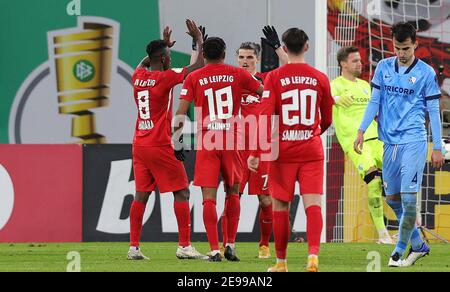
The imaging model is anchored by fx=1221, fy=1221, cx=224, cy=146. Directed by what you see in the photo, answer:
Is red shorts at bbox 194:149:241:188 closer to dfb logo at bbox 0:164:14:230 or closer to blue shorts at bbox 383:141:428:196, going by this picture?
blue shorts at bbox 383:141:428:196

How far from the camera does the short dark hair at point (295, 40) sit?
9312 millimetres

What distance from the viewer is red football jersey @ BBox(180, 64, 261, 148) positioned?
10594mm

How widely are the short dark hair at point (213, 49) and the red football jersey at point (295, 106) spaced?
1.34m

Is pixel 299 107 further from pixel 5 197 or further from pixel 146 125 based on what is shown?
pixel 5 197

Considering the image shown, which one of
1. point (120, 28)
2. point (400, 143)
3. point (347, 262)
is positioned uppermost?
point (120, 28)

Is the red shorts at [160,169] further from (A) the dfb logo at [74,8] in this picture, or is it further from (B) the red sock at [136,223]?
(A) the dfb logo at [74,8]

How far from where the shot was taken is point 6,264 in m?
10.8

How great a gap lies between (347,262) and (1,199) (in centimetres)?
494

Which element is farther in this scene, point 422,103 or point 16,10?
point 16,10

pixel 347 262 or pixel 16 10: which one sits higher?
pixel 16 10

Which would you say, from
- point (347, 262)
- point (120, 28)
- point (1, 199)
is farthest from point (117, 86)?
point (347, 262)

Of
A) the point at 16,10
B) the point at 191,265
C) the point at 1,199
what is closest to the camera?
the point at 191,265

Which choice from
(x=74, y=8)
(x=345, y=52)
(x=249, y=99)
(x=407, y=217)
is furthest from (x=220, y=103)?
(x=74, y=8)

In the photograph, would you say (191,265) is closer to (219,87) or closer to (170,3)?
(219,87)
